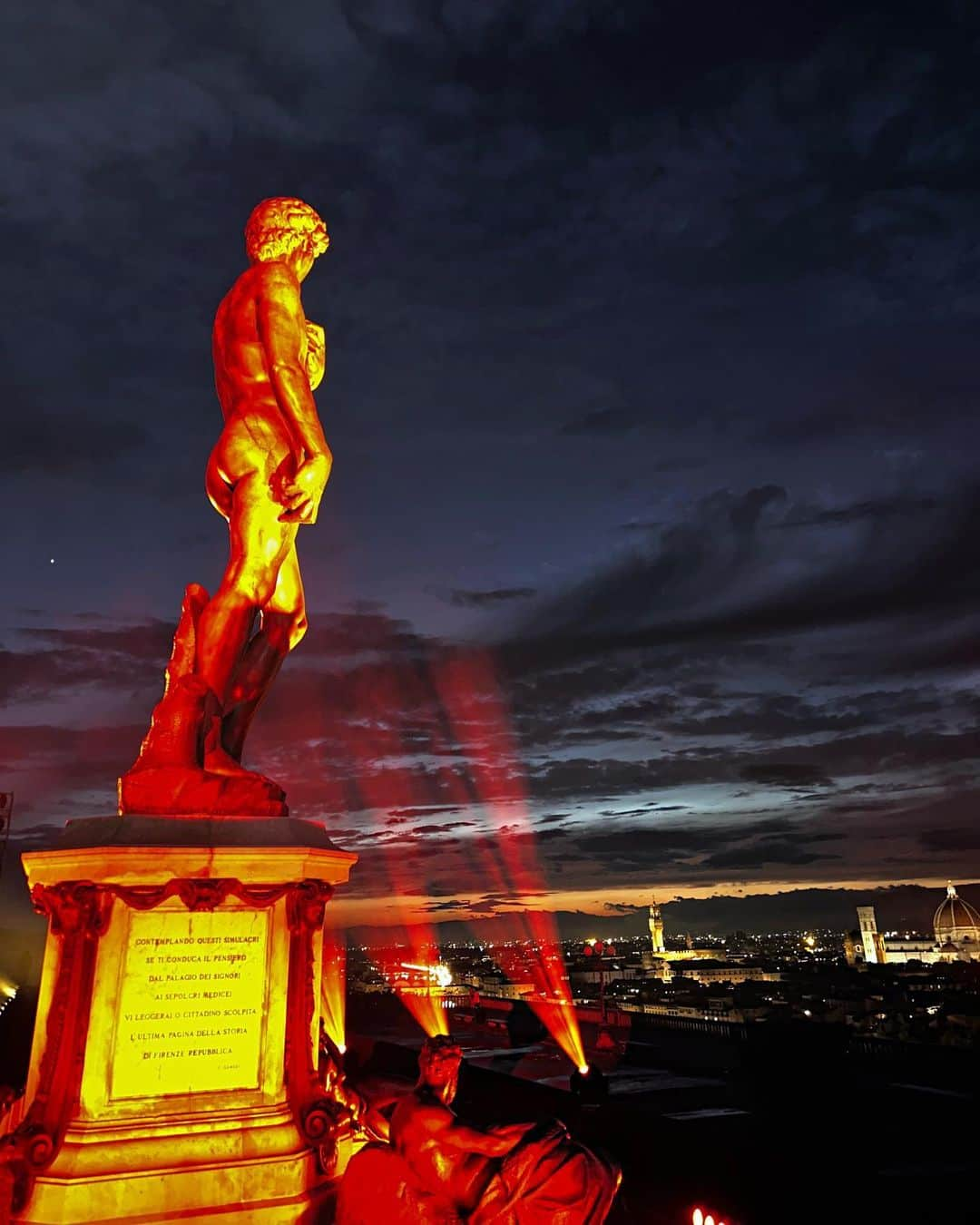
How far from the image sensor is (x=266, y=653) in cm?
746

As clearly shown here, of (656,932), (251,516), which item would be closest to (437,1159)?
(251,516)

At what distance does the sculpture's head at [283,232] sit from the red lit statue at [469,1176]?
23.2 feet

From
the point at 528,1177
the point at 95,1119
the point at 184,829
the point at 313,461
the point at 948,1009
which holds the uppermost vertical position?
the point at 313,461

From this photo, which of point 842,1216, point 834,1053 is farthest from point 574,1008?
point 842,1216

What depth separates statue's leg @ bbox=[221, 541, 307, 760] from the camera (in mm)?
7266

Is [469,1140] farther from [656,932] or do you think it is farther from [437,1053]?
[656,932]

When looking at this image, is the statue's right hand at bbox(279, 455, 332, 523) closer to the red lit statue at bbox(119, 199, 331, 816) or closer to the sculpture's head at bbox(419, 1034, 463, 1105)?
the red lit statue at bbox(119, 199, 331, 816)

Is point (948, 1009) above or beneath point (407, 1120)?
beneath

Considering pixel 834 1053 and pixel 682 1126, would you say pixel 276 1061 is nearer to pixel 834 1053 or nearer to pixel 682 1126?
pixel 682 1126

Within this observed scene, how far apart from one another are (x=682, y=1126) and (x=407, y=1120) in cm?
789

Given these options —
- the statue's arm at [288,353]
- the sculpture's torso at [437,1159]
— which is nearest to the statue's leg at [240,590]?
the statue's arm at [288,353]

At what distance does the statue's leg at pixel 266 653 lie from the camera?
727 cm

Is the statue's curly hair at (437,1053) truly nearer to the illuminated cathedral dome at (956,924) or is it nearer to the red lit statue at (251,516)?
the red lit statue at (251,516)

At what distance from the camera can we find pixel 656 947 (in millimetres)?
180500
